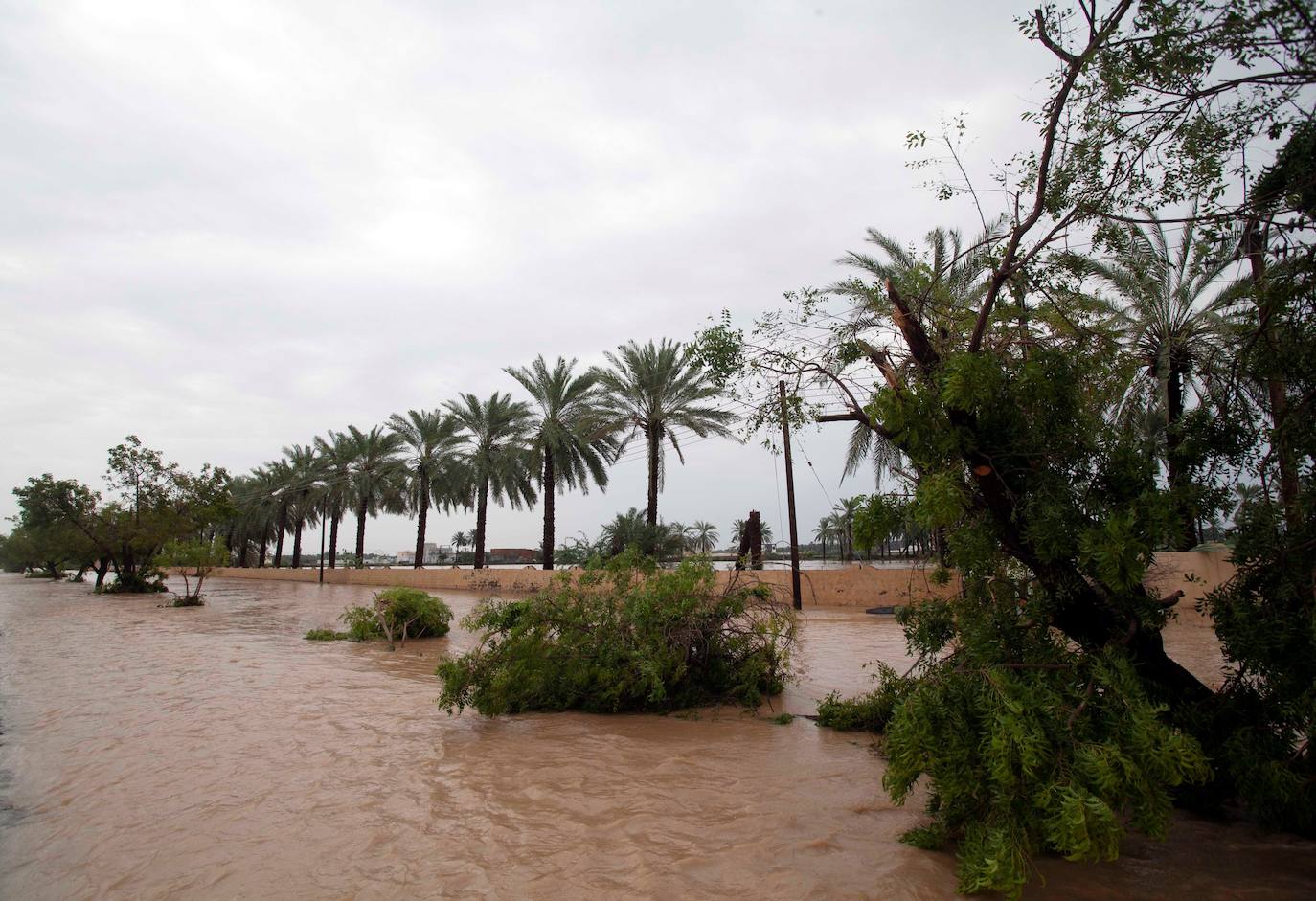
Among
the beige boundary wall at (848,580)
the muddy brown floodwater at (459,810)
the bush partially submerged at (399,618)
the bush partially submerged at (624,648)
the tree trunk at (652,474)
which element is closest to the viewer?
the muddy brown floodwater at (459,810)

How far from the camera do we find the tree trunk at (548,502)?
31672 mm

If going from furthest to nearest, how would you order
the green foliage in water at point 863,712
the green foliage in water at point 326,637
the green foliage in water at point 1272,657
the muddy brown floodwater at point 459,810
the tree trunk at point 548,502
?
the tree trunk at point 548,502
the green foliage in water at point 326,637
the green foliage in water at point 863,712
the muddy brown floodwater at point 459,810
the green foliage in water at point 1272,657

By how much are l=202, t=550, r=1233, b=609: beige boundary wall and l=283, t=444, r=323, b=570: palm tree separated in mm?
7962

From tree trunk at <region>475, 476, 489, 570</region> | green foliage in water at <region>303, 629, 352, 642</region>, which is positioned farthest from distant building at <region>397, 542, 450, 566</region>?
green foliage in water at <region>303, 629, 352, 642</region>

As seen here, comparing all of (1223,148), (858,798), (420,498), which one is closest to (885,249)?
(1223,148)

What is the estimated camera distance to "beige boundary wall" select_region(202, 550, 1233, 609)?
9883mm

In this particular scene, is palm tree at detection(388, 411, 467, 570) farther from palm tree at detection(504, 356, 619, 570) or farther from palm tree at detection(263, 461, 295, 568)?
palm tree at detection(263, 461, 295, 568)

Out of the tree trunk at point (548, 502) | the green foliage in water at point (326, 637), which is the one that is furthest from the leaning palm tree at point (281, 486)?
the green foliage in water at point (326, 637)

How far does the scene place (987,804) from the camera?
3.87 metres

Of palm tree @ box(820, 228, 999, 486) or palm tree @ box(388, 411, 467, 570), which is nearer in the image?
palm tree @ box(820, 228, 999, 486)

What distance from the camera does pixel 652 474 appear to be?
2844cm

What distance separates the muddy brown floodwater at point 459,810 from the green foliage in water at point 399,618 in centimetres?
508

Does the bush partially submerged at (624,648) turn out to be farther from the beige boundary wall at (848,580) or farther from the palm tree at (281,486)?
the palm tree at (281,486)

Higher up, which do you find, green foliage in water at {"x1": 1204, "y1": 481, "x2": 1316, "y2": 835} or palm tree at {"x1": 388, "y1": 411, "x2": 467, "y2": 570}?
palm tree at {"x1": 388, "y1": 411, "x2": 467, "y2": 570}
